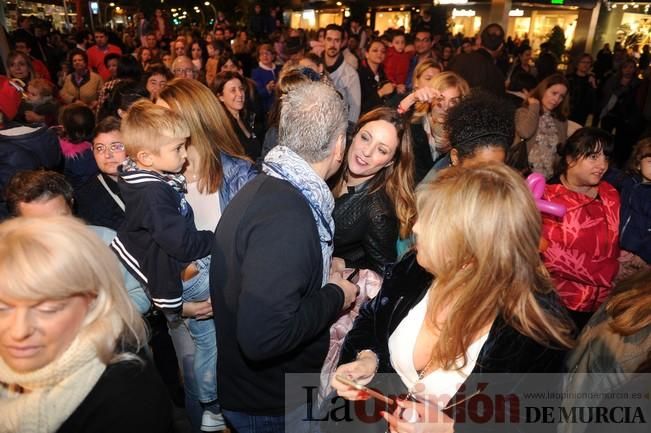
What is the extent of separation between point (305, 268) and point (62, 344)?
76 cm

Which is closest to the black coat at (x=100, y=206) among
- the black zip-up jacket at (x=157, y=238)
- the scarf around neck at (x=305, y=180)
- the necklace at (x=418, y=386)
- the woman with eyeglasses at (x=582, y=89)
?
the black zip-up jacket at (x=157, y=238)

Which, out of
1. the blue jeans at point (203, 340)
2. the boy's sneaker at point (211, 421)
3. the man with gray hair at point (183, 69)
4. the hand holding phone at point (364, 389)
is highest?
the man with gray hair at point (183, 69)

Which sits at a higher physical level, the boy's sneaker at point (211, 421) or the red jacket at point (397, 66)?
the red jacket at point (397, 66)

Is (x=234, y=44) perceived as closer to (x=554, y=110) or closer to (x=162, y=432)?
(x=554, y=110)

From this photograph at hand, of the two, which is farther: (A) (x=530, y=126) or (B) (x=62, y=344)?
(A) (x=530, y=126)

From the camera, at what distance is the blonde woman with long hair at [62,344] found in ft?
3.90

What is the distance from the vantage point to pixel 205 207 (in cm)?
251

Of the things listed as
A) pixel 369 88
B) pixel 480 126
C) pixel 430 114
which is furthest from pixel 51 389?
pixel 369 88

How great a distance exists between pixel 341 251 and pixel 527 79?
4676 millimetres

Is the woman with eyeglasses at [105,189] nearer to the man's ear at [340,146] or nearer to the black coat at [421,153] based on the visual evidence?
the man's ear at [340,146]

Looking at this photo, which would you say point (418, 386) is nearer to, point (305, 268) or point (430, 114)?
point (305, 268)

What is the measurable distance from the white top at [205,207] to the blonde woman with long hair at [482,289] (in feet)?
4.11

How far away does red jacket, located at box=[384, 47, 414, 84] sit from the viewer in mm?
8070

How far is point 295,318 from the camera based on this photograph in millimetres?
1514
